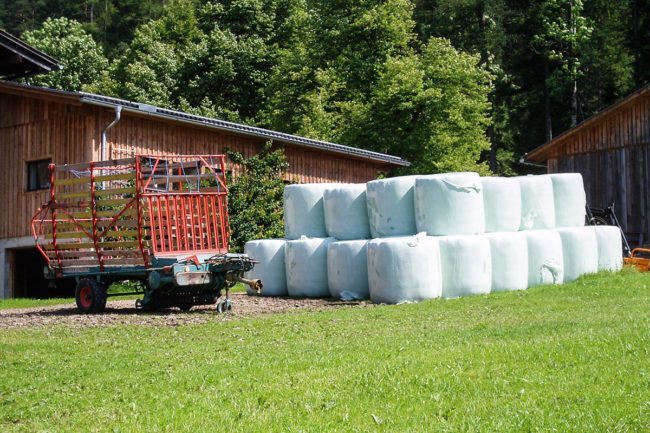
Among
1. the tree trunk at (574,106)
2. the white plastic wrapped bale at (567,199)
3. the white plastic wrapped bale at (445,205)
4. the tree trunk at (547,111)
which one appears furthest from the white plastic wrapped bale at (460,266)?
the tree trunk at (547,111)

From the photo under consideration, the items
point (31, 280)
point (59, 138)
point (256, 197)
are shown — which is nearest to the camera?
point (59, 138)

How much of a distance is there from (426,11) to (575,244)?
43.1 m

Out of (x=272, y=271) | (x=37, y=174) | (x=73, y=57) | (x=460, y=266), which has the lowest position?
(x=272, y=271)

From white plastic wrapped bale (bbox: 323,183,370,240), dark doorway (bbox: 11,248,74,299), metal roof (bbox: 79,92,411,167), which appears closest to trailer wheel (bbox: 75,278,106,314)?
white plastic wrapped bale (bbox: 323,183,370,240)

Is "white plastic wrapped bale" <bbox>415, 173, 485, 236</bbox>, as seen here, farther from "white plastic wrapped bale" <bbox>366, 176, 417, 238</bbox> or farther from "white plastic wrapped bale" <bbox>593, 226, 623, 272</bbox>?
"white plastic wrapped bale" <bbox>593, 226, 623, 272</bbox>

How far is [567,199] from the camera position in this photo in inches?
765

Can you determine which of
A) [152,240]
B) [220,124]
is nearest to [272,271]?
[152,240]

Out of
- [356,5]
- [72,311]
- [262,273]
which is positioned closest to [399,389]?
[72,311]

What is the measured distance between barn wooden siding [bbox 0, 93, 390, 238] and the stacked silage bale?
20.8 ft

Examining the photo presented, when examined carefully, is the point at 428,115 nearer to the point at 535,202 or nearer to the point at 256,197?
the point at 256,197

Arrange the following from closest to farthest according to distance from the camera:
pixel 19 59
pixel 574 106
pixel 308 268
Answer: pixel 19 59, pixel 308 268, pixel 574 106

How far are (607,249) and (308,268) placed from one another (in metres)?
6.57

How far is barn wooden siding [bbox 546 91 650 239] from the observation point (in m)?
27.6

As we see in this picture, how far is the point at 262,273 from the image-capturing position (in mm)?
20094
